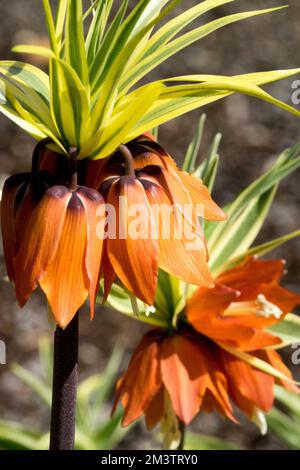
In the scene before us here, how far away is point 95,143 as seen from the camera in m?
0.61

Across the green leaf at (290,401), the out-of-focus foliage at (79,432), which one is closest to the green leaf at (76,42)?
the out-of-focus foliage at (79,432)

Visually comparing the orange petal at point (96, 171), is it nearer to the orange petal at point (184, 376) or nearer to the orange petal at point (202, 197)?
the orange petal at point (202, 197)

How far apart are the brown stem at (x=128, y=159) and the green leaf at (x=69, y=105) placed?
0.03 meters

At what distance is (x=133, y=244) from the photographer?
59cm

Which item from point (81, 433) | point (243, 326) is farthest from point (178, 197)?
point (81, 433)

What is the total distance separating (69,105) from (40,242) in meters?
0.09

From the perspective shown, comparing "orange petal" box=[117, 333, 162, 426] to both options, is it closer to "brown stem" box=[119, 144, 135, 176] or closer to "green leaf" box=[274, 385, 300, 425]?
"brown stem" box=[119, 144, 135, 176]

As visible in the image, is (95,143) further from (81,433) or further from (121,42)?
(81,433)

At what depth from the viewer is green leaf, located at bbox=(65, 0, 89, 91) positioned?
61 centimetres

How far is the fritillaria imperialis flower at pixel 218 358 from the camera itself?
0.89 meters

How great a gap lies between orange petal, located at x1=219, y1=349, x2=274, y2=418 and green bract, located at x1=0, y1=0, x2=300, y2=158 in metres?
0.35

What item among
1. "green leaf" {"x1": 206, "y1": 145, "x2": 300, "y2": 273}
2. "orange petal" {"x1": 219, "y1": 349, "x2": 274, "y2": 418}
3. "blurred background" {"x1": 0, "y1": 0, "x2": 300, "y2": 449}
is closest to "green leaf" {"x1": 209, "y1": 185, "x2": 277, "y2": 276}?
"green leaf" {"x1": 206, "y1": 145, "x2": 300, "y2": 273}

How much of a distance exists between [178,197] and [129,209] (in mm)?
43

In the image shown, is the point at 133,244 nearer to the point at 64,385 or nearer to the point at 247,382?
the point at 64,385
